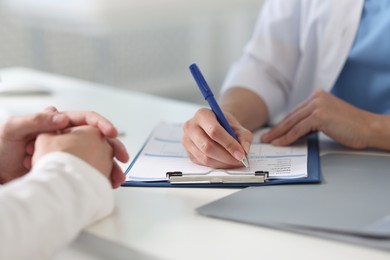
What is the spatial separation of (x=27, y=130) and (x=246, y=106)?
542 mm

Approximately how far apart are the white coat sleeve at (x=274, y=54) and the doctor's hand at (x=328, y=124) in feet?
0.93

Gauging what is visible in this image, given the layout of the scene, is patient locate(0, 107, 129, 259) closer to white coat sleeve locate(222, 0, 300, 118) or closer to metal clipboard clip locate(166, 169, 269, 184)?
metal clipboard clip locate(166, 169, 269, 184)

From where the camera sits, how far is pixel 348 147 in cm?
102

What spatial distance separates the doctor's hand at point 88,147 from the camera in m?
0.72

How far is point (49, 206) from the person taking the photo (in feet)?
2.10

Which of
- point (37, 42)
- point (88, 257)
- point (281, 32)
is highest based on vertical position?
point (281, 32)

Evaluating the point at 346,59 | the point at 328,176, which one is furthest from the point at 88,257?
the point at 346,59

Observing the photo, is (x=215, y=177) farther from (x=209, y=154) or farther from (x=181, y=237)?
(x=181, y=237)

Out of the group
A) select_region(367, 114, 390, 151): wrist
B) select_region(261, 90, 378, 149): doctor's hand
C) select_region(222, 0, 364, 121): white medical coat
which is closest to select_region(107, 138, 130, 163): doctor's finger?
select_region(261, 90, 378, 149): doctor's hand

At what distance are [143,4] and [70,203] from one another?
1.59 metres

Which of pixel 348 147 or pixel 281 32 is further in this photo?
pixel 281 32

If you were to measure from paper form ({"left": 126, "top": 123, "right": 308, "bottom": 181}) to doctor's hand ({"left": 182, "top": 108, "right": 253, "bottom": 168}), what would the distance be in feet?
0.04

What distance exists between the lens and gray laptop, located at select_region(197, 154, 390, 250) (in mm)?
654

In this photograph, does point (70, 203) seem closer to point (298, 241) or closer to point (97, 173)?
point (97, 173)
